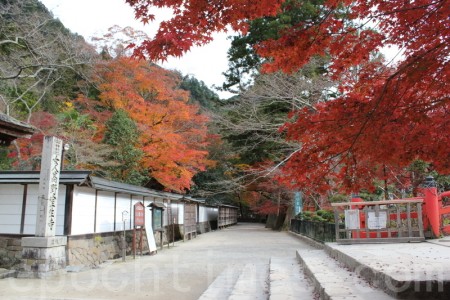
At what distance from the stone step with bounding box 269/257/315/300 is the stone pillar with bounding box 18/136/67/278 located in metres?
5.36

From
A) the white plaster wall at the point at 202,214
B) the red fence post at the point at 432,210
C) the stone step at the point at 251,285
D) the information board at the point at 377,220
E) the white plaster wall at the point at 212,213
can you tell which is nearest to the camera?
the stone step at the point at 251,285

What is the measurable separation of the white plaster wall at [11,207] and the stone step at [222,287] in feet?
20.9

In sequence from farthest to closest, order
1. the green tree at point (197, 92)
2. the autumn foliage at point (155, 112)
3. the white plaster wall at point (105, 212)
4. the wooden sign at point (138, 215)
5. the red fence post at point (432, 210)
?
the green tree at point (197, 92) → the autumn foliage at point (155, 112) → the wooden sign at point (138, 215) → the white plaster wall at point (105, 212) → the red fence post at point (432, 210)

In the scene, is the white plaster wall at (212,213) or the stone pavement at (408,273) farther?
the white plaster wall at (212,213)

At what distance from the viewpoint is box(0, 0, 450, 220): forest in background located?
4.52 metres

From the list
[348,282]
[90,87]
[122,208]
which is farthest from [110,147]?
[348,282]

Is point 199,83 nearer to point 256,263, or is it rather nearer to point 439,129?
point 256,263

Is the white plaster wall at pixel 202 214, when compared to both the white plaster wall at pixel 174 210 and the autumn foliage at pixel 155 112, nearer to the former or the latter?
the autumn foliage at pixel 155 112

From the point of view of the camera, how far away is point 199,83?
167ft

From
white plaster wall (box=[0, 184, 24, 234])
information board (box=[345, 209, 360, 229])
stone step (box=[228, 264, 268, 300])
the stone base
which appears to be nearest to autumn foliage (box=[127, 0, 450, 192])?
stone step (box=[228, 264, 268, 300])

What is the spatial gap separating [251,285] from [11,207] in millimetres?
7764

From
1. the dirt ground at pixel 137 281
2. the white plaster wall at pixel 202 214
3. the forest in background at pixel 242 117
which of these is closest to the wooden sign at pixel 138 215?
the dirt ground at pixel 137 281

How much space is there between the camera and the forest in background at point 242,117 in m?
4.52

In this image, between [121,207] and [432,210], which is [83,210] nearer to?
[121,207]
